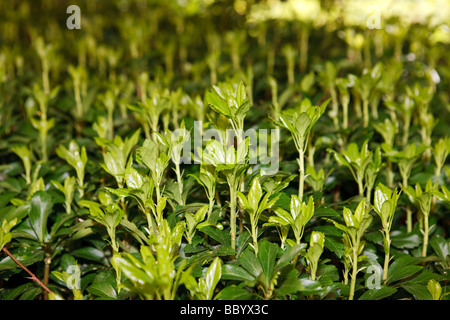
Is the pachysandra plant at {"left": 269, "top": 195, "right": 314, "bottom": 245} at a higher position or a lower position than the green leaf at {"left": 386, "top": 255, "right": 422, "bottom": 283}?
higher

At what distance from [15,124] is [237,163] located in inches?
63.2

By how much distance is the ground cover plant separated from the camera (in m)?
1.22

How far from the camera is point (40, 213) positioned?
1.48 metres

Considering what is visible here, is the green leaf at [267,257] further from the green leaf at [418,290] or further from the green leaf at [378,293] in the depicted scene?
the green leaf at [418,290]

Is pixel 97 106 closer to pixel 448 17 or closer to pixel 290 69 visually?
pixel 290 69

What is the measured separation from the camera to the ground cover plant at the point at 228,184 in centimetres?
122

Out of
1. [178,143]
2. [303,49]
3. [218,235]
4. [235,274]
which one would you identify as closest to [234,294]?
[235,274]

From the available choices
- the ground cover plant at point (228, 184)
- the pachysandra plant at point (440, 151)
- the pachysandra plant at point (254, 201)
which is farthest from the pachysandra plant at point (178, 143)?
the pachysandra plant at point (440, 151)

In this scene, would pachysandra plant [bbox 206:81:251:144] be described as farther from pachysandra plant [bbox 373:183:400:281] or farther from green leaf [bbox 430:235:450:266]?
green leaf [bbox 430:235:450:266]

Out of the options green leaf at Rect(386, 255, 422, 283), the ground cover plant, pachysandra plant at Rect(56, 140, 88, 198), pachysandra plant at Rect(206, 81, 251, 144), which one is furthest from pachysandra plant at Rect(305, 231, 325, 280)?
pachysandra plant at Rect(56, 140, 88, 198)

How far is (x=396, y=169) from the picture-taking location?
1.78m

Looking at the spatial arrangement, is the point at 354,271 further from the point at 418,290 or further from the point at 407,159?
the point at 407,159

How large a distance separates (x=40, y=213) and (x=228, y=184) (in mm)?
695
